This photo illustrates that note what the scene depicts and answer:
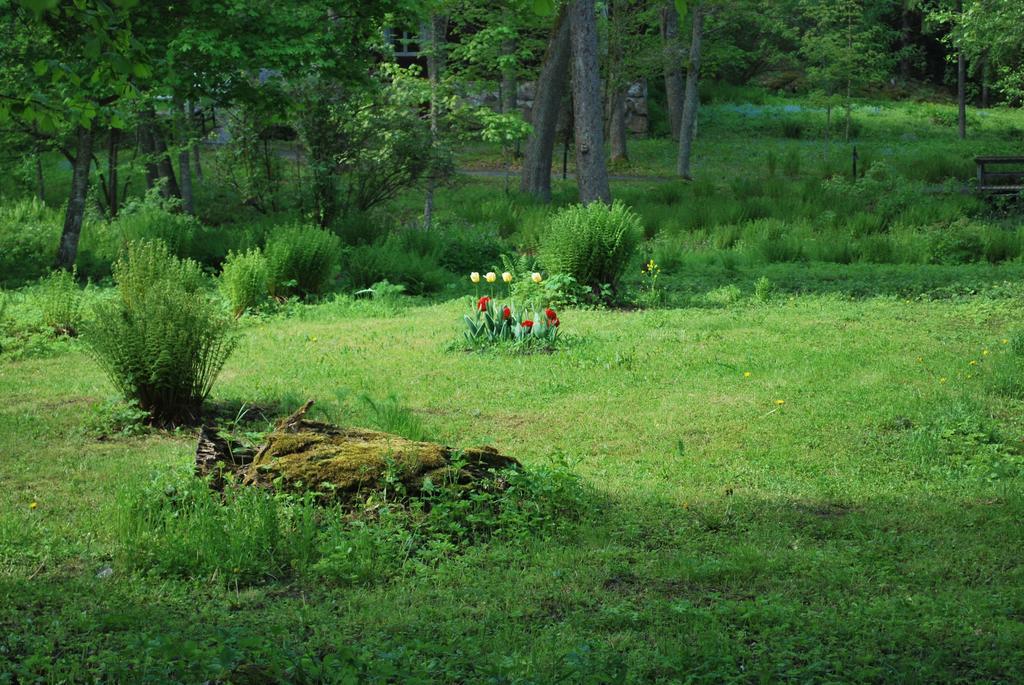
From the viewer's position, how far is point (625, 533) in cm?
491

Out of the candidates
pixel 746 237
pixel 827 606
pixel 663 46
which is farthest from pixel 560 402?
Result: pixel 663 46

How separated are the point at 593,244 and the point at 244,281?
139 inches

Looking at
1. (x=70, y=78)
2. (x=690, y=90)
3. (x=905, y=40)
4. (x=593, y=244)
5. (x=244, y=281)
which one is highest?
(x=905, y=40)

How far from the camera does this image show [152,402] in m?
6.87

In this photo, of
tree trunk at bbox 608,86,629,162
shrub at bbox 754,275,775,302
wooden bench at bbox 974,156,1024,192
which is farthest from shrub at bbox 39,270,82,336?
tree trunk at bbox 608,86,629,162

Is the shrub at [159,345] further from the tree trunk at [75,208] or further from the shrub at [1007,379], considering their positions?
the tree trunk at [75,208]

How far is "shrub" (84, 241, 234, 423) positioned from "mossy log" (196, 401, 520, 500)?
1.41m

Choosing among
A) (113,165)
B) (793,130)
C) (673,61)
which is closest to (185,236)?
(113,165)

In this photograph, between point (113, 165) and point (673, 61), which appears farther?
point (673, 61)

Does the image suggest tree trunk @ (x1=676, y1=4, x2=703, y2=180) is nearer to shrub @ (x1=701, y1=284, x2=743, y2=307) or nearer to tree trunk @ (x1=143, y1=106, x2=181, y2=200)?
tree trunk @ (x1=143, y1=106, x2=181, y2=200)

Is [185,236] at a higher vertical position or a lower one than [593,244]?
lower

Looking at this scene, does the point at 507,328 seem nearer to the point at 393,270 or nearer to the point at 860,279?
the point at 393,270

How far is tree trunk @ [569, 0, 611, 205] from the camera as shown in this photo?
620 inches

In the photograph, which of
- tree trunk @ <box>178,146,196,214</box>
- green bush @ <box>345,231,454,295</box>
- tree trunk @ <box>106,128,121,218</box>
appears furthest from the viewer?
tree trunk @ <box>178,146,196,214</box>
